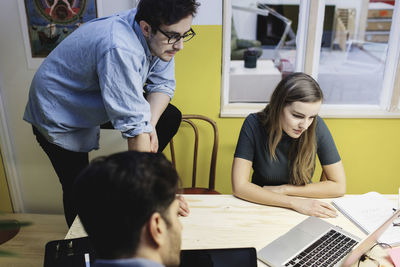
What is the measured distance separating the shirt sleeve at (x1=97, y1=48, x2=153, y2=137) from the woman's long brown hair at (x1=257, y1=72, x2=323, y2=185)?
624mm

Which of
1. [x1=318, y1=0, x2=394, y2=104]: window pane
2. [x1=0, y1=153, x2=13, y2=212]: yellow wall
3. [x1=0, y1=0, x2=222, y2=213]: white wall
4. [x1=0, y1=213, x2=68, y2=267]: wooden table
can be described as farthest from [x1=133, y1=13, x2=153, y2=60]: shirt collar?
[x1=318, y1=0, x2=394, y2=104]: window pane

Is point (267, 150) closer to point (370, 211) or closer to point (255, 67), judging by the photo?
point (370, 211)

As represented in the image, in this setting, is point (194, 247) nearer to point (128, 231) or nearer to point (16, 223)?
point (128, 231)

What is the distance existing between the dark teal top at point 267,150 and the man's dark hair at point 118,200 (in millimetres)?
1020

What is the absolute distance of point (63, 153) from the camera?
155cm

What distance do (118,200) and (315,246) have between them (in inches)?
27.4

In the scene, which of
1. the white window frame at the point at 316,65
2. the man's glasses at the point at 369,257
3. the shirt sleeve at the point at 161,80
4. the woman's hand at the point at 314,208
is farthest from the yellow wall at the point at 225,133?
the man's glasses at the point at 369,257

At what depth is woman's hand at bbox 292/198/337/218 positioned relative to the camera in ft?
4.09

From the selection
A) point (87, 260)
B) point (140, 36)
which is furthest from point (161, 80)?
point (87, 260)

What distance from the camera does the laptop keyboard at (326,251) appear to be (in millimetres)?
1014

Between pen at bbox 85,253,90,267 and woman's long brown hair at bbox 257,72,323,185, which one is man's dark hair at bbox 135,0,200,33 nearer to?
woman's long brown hair at bbox 257,72,323,185

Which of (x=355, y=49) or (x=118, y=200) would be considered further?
(x=355, y=49)

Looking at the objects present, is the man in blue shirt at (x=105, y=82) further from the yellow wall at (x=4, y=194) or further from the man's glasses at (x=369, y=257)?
the yellow wall at (x=4, y=194)

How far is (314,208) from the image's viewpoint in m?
1.26
